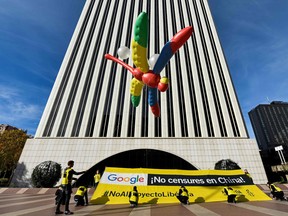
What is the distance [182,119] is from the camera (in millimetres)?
27266

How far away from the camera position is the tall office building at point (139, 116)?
24.8 m

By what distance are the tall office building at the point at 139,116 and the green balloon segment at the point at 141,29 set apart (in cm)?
1919

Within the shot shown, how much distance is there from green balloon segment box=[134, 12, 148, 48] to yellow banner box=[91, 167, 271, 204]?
7.40 metres

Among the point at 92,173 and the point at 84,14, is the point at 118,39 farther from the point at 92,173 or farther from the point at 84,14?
the point at 92,173

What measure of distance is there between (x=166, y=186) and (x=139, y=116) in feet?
59.4

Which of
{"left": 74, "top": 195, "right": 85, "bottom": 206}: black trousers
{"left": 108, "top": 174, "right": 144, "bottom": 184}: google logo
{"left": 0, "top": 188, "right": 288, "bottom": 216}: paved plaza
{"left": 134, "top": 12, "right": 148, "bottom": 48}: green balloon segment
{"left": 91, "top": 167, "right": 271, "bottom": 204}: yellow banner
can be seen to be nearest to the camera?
{"left": 0, "top": 188, "right": 288, "bottom": 216}: paved plaza

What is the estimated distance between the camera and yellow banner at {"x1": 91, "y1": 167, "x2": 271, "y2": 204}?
9.16m

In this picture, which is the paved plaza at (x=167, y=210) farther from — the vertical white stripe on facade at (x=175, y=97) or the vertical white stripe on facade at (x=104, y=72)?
the vertical white stripe on facade at (x=104, y=72)

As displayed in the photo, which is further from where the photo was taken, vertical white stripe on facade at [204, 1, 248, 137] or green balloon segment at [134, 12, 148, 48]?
vertical white stripe on facade at [204, 1, 248, 137]

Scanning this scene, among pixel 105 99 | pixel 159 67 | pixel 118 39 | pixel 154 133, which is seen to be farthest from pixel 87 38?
pixel 159 67

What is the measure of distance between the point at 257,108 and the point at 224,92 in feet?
301

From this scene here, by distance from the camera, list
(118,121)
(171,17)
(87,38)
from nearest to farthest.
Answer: (118,121), (87,38), (171,17)

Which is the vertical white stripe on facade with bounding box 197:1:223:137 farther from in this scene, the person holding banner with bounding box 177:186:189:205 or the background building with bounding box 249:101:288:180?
the background building with bounding box 249:101:288:180

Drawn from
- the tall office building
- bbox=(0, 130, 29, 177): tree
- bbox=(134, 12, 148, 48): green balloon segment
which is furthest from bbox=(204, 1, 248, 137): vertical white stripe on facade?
bbox=(0, 130, 29, 177): tree
